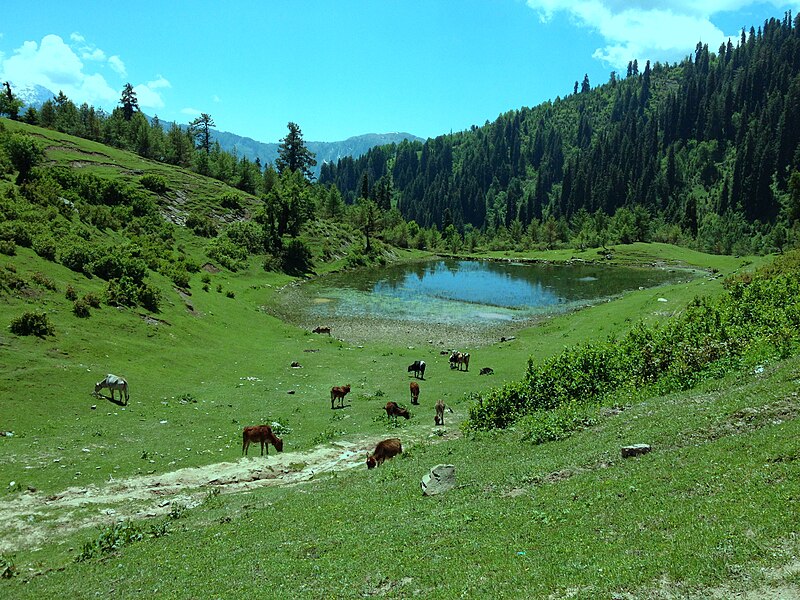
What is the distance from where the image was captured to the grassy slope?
8711 mm

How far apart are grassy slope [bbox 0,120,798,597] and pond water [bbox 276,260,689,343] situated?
2876cm

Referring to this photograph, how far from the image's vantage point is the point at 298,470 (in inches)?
802

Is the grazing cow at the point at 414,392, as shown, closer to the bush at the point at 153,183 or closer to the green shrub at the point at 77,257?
the green shrub at the point at 77,257

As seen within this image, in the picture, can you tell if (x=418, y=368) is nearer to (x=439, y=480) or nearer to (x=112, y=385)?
(x=112, y=385)

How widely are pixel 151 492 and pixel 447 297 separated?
70483 mm

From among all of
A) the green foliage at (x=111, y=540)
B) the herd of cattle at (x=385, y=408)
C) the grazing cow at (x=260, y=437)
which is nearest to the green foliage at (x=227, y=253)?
the herd of cattle at (x=385, y=408)

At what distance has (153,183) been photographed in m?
111

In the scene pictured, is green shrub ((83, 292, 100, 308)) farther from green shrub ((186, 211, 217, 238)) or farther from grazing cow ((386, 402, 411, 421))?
green shrub ((186, 211, 217, 238))

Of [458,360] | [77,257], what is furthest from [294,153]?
[458,360]

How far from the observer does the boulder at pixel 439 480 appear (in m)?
14.2

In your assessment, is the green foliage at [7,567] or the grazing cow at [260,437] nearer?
the green foliage at [7,567]

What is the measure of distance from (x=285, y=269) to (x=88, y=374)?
7501 centimetres

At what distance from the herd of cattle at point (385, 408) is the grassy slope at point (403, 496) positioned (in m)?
0.83

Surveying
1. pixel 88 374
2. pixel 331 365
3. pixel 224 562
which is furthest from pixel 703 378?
pixel 88 374
